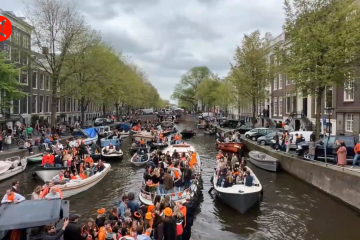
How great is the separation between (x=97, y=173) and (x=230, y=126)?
40.6m

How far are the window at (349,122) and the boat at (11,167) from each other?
27227 mm

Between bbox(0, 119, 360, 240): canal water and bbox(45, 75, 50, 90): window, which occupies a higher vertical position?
bbox(45, 75, 50, 90): window

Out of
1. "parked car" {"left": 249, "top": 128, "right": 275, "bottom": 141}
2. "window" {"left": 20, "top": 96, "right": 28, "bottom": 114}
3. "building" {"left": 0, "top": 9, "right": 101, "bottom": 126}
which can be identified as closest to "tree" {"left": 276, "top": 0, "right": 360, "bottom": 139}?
"parked car" {"left": 249, "top": 128, "right": 275, "bottom": 141}

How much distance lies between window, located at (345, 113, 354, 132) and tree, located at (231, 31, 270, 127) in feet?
46.1

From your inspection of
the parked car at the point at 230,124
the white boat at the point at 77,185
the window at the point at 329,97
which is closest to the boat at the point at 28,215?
the white boat at the point at 77,185

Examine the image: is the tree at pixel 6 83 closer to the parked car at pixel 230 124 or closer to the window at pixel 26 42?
the window at pixel 26 42

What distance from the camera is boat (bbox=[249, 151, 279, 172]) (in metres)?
24.1

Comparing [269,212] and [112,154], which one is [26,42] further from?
[269,212]

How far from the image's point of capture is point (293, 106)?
43906 millimetres

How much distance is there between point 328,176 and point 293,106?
91.2 feet

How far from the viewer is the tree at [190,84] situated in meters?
124

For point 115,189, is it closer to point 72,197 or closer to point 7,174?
point 72,197

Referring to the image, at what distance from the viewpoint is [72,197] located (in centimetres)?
1734

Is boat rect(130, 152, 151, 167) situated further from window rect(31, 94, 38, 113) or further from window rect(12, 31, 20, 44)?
window rect(31, 94, 38, 113)
